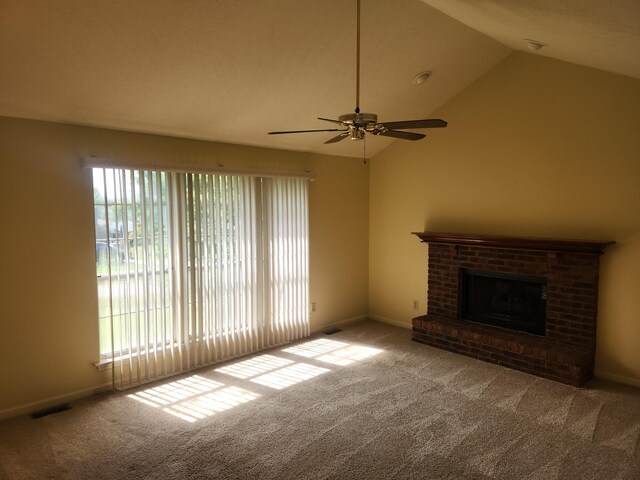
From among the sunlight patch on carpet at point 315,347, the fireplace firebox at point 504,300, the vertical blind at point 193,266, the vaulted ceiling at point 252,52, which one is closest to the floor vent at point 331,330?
→ the sunlight patch on carpet at point 315,347

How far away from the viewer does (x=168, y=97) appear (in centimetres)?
337

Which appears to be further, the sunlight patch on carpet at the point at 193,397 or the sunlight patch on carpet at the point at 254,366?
the sunlight patch on carpet at the point at 254,366

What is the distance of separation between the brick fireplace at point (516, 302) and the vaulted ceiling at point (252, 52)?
5.58 feet

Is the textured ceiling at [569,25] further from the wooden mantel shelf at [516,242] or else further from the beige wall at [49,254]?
the beige wall at [49,254]

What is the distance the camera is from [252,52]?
123 inches

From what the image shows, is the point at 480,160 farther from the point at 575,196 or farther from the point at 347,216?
the point at 347,216

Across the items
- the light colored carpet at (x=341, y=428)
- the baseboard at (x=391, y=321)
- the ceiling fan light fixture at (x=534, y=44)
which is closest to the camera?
the light colored carpet at (x=341, y=428)

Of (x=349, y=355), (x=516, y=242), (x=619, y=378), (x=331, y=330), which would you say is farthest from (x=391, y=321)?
(x=619, y=378)

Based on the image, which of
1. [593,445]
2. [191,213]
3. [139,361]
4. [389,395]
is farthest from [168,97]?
[593,445]

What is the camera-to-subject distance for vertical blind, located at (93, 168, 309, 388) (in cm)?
364

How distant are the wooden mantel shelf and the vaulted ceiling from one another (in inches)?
58.3

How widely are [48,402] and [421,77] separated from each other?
4.36m

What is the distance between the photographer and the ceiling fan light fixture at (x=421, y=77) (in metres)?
4.08

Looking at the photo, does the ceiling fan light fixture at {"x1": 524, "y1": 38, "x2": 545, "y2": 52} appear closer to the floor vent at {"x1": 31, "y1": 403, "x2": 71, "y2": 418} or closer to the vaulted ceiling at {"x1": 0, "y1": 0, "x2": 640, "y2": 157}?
the vaulted ceiling at {"x1": 0, "y1": 0, "x2": 640, "y2": 157}
